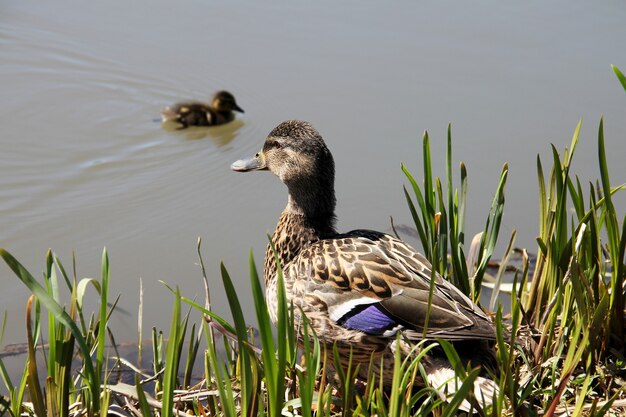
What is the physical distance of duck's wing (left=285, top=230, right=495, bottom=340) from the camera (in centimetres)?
245

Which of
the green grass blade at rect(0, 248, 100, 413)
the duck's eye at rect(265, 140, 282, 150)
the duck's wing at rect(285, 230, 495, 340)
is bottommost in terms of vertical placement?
the duck's wing at rect(285, 230, 495, 340)

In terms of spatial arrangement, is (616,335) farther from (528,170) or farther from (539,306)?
(528,170)

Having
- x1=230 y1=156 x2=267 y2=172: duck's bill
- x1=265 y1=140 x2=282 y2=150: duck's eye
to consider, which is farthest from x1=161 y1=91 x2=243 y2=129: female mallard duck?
x1=265 y1=140 x2=282 y2=150: duck's eye

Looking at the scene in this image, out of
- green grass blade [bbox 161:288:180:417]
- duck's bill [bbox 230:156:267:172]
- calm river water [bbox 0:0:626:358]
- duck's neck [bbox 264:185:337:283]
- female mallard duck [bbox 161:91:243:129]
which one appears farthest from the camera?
female mallard duck [bbox 161:91:243:129]

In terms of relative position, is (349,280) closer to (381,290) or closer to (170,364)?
(381,290)

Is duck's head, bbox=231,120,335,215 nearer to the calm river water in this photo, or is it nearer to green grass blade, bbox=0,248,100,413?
the calm river water

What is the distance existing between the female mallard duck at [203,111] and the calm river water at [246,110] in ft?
0.27

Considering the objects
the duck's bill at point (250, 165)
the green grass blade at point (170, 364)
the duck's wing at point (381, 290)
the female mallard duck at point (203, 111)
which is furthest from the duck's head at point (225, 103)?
the green grass blade at point (170, 364)

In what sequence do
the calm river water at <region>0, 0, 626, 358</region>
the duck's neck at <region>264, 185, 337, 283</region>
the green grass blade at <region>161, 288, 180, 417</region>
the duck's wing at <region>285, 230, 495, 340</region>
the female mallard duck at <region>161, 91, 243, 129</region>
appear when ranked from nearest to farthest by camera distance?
1. the green grass blade at <region>161, 288, 180, 417</region>
2. the duck's wing at <region>285, 230, 495, 340</region>
3. the duck's neck at <region>264, 185, 337, 283</region>
4. the calm river water at <region>0, 0, 626, 358</region>
5. the female mallard duck at <region>161, 91, 243, 129</region>

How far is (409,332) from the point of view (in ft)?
8.28

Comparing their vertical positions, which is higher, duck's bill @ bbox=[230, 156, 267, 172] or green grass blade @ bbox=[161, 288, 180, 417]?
duck's bill @ bbox=[230, 156, 267, 172]

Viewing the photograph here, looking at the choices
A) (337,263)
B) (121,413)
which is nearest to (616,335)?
(337,263)

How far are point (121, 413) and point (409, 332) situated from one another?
31.8 inches

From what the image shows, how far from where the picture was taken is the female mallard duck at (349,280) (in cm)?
250
